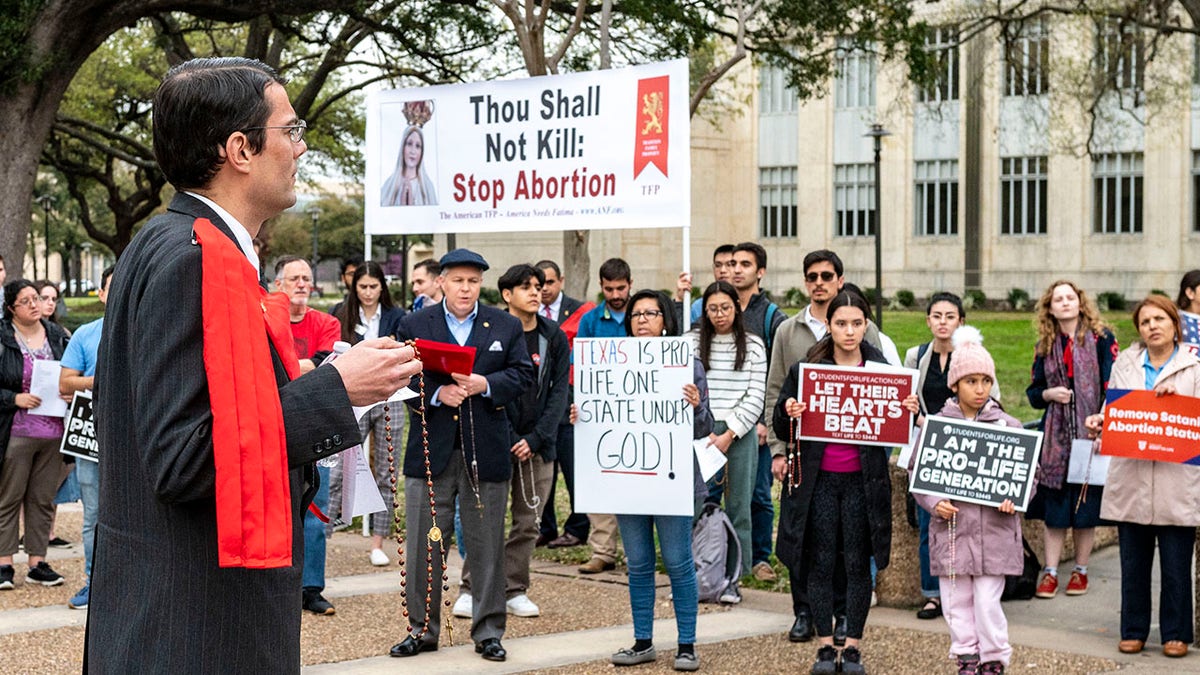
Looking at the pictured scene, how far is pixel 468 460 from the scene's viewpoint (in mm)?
7996

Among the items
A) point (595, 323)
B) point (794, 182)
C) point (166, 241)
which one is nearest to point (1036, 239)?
point (794, 182)

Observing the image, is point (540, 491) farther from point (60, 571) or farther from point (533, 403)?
point (60, 571)

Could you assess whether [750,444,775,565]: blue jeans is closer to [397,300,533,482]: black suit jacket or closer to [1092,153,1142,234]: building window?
[397,300,533,482]: black suit jacket

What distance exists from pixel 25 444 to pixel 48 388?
51 centimetres

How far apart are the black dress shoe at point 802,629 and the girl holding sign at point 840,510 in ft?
1.66

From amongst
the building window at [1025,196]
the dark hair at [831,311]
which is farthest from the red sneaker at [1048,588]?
the building window at [1025,196]

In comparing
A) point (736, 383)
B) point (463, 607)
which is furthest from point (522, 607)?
point (736, 383)

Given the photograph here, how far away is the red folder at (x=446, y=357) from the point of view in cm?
740

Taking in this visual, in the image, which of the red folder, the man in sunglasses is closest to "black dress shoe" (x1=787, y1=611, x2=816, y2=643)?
the man in sunglasses

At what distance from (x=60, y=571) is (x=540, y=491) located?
359 centimetres

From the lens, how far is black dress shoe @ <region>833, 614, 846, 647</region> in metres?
7.63

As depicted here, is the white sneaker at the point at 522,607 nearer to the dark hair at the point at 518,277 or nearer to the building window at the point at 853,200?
the dark hair at the point at 518,277

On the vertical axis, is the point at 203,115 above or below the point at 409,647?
above

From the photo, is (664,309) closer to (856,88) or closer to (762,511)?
(762,511)
